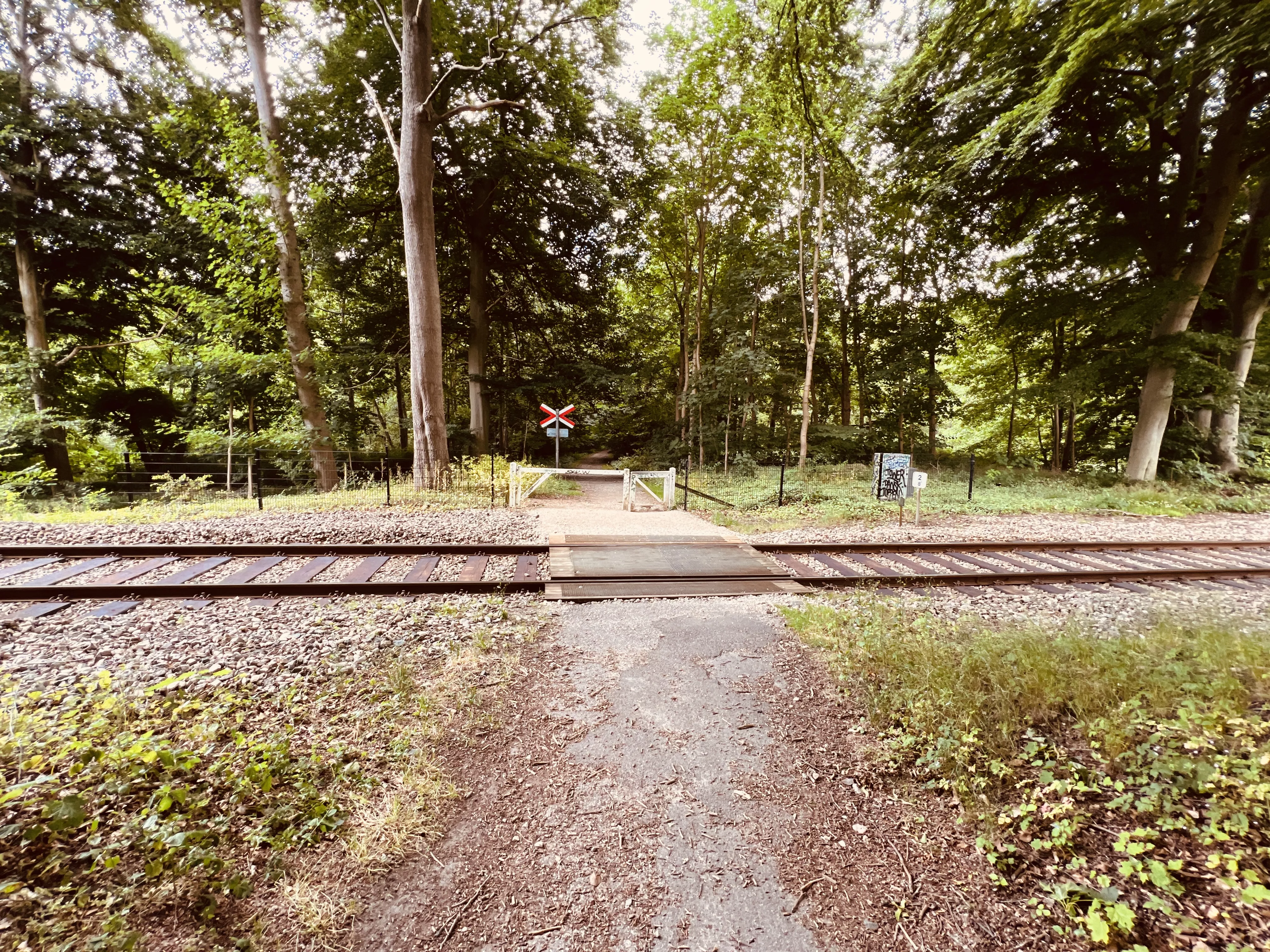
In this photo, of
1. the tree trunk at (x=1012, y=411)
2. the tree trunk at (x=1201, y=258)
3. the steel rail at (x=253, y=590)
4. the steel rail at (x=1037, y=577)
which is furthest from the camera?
the tree trunk at (x=1012, y=411)

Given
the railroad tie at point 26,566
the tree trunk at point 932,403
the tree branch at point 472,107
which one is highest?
the tree branch at point 472,107

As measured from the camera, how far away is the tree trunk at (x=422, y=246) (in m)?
10.2

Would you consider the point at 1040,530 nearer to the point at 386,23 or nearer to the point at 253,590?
the point at 253,590

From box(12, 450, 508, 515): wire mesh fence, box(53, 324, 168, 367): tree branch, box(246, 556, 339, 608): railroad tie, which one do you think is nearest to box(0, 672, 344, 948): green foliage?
box(246, 556, 339, 608): railroad tie

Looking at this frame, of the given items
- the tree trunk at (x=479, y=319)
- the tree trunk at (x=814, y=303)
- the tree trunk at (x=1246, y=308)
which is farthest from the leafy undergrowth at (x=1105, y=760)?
the tree trunk at (x=479, y=319)

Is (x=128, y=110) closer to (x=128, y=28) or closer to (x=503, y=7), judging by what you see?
(x=128, y=28)

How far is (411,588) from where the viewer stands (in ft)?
17.8

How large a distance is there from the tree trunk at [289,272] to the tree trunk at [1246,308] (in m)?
24.2

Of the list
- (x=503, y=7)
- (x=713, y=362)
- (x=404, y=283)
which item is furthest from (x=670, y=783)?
(x=503, y=7)

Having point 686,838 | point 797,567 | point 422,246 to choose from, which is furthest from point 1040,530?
point 422,246

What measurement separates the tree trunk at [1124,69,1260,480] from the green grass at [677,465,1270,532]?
143 centimetres

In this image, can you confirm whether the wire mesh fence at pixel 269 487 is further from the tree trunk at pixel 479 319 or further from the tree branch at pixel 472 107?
the tree branch at pixel 472 107

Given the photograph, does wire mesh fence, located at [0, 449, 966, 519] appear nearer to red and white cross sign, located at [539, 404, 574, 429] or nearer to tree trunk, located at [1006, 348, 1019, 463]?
red and white cross sign, located at [539, 404, 574, 429]

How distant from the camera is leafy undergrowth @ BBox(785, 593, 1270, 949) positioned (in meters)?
1.90
